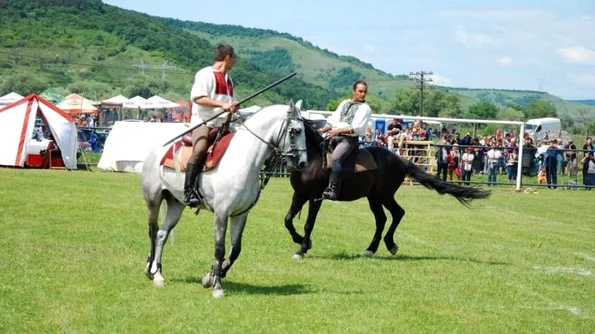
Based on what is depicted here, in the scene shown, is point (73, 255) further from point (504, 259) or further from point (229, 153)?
point (504, 259)

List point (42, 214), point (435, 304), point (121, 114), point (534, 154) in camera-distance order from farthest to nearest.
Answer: point (121, 114) → point (534, 154) → point (42, 214) → point (435, 304)

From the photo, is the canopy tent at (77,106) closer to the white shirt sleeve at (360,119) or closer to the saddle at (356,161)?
the saddle at (356,161)

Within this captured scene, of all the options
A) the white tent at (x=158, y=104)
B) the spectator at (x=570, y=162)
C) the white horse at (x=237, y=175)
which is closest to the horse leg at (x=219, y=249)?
the white horse at (x=237, y=175)

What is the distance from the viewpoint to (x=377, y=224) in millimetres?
15578

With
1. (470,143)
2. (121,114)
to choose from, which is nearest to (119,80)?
(121,114)

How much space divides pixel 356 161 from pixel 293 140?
3.99m

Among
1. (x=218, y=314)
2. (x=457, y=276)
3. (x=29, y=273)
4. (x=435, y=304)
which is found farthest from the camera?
(x=457, y=276)

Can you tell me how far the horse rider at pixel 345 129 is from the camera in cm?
1441

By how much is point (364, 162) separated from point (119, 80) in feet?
461

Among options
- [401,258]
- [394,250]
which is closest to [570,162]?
[394,250]

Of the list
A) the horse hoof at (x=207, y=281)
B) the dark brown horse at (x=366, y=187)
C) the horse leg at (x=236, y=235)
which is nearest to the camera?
the horse hoof at (x=207, y=281)

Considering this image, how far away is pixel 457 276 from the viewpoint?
43.3 ft

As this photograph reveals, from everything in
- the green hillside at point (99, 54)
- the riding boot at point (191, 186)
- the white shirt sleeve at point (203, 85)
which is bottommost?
the riding boot at point (191, 186)

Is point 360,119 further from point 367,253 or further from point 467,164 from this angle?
point 467,164
